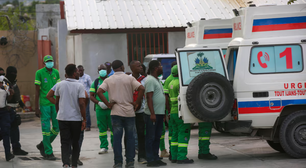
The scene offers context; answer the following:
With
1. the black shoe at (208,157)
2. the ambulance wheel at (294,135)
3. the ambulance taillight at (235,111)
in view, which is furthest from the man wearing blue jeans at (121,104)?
the ambulance wheel at (294,135)

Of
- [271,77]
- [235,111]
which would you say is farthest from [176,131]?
[271,77]

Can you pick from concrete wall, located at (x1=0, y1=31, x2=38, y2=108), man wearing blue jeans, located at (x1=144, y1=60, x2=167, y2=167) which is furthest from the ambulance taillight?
concrete wall, located at (x1=0, y1=31, x2=38, y2=108)

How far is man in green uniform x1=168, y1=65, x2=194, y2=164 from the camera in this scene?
825 cm

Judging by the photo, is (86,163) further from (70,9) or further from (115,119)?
(70,9)

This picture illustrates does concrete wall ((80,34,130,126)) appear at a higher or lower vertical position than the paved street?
higher

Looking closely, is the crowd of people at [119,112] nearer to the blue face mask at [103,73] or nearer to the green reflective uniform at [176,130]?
the green reflective uniform at [176,130]

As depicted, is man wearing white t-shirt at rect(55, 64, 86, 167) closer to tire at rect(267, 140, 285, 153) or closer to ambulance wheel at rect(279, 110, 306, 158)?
ambulance wheel at rect(279, 110, 306, 158)

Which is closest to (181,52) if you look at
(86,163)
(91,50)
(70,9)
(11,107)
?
(86,163)

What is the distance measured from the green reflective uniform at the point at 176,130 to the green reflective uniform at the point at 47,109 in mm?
2319

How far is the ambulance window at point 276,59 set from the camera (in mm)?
8180

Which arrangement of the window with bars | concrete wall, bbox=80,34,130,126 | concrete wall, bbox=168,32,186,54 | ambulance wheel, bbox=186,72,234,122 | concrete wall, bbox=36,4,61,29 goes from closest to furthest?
ambulance wheel, bbox=186,72,234,122 < concrete wall, bbox=80,34,130,126 < the window with bars < concrete wall, bbox=168,32,186,54 < concrete wall, bbox=36,4,61,29

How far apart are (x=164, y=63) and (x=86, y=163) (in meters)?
5.49

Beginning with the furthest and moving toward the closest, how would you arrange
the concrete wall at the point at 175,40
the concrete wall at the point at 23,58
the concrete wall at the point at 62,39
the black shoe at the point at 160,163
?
the concrete wall at the point at 23,58
the concrete wall at the point at 62,39
the concrete wall at the point at 175,40
the black shoe at the point at 160,163

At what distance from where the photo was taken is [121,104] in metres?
7.68
